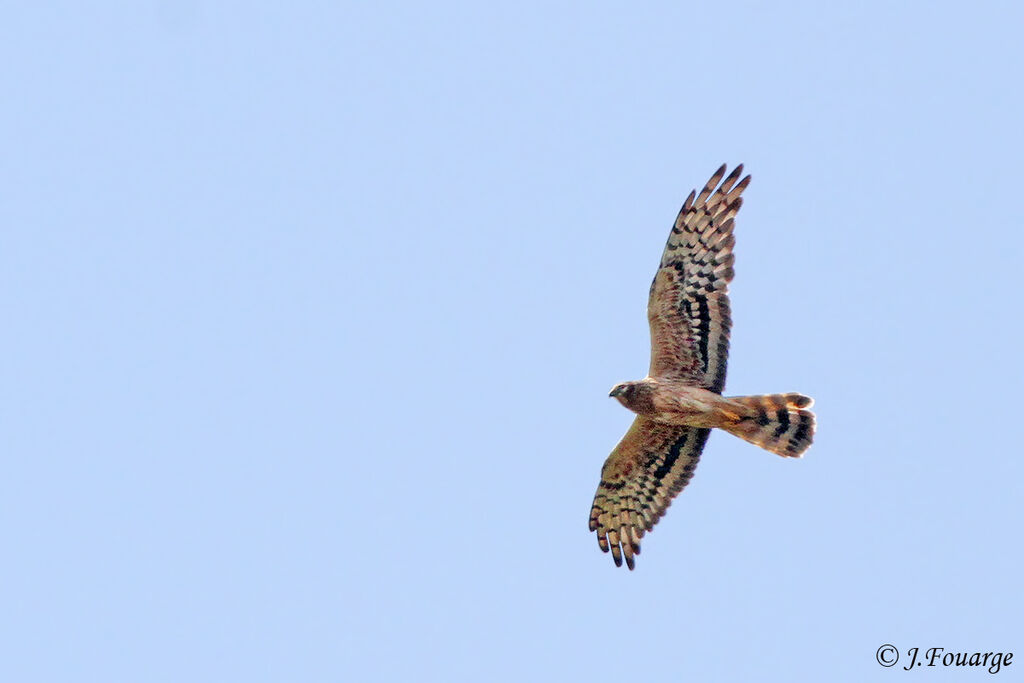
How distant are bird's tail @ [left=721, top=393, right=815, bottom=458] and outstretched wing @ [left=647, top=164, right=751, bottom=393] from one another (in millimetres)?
321

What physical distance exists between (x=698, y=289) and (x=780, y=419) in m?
1.38

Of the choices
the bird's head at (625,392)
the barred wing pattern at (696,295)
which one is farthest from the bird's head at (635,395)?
the barred wing pattern at (696,295)

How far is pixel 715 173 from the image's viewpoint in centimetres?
1196

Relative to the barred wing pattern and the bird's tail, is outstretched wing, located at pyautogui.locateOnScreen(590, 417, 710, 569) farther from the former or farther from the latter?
the bird's tail

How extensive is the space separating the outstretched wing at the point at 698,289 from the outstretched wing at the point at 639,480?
2.41 feet

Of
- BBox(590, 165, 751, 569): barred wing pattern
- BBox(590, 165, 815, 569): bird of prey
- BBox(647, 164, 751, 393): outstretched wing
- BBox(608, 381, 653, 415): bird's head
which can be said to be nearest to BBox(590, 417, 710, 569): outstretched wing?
BBox(590, 165, 751, 569): barred wing pattern

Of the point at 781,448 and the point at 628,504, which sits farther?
the point at 628,504

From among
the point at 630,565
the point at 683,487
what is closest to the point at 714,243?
the point at 683,487

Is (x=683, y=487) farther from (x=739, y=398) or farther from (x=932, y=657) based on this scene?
(x=932, y=657)

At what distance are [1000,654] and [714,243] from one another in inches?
170

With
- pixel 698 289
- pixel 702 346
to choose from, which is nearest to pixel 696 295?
pixel 698 289

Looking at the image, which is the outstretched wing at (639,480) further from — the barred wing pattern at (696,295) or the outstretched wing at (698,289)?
the outstretched wing at (698,289)

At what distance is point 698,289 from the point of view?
1177 cm

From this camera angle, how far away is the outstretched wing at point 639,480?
1241cm
